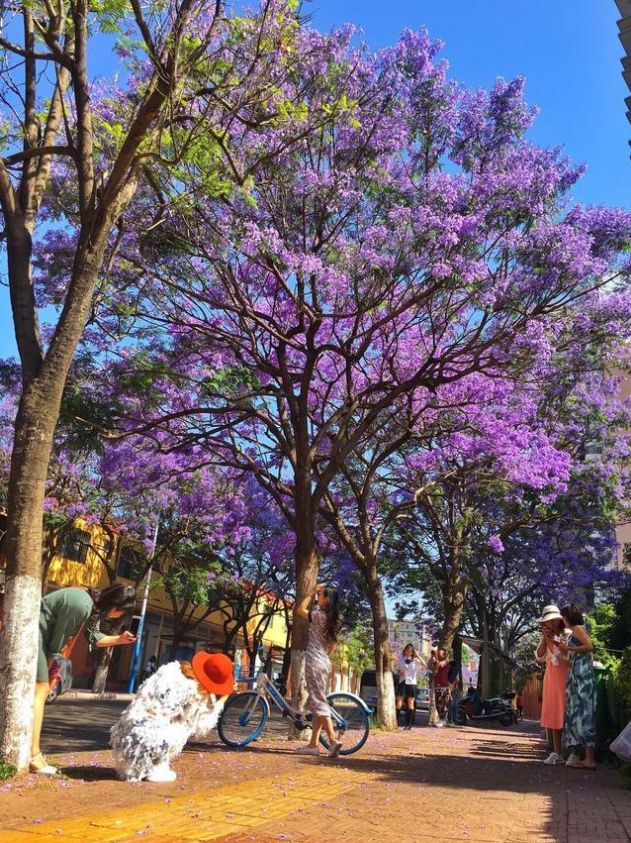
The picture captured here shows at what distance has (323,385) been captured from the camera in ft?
46.8

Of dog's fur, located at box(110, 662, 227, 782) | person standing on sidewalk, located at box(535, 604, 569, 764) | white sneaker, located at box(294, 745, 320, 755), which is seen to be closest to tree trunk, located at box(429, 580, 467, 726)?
person standing on sidewalk, located at box(535, 604, 569, 764)

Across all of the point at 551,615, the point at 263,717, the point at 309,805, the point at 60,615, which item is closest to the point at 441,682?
the point at 551,615

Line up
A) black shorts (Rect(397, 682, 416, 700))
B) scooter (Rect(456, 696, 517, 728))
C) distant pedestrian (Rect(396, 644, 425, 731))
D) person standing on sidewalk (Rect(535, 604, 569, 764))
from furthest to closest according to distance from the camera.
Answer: scooter (Rect(456, 696, 517, 728)) → black shorts (Rect(397, 682, 416, 700)) → distant pedestrian (Rect(396, 644, 425, 731)) → person standing on sidewalk (Rect(535, 604, 569, 764))

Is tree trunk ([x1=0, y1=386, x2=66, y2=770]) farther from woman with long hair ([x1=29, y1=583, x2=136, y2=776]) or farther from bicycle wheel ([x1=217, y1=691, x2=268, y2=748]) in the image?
bicycle wheel ([x1=217, y1=691, x2=268, y2=748])

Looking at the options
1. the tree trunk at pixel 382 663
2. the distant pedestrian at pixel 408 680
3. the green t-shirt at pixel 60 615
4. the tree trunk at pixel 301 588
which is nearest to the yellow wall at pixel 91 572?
the distant pedestrian at pixel 408 680

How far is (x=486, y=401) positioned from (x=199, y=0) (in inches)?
354

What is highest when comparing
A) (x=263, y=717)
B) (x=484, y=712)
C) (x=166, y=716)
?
(x=166, y=716)

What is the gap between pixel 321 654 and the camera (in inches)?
317

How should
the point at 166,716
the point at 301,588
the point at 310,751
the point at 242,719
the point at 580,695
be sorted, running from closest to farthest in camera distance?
the point at 166,716 < the point at 310,751 < the point at 580,695 < the point at 242,719 < the point at 301,588

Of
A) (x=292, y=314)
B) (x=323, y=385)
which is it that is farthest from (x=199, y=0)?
(x=323, y=385)

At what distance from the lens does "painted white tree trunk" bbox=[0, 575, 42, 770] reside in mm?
5137

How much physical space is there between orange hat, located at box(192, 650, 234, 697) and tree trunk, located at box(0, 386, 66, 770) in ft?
4.00

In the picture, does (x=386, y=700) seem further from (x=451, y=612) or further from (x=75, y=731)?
(x=75, y=731)

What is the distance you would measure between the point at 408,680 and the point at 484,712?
690 centimetres
